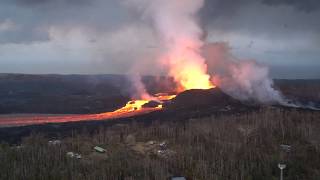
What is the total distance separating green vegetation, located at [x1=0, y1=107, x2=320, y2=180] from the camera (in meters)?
110

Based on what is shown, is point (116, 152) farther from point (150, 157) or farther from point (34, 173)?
point (34, 173)

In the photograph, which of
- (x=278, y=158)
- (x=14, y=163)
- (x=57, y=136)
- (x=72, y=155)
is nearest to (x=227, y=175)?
(x=278, y=158)

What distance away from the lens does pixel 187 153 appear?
130 metres

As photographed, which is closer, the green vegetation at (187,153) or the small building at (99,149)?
the green vegetation at (187,153)

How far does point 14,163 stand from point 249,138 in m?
76.8

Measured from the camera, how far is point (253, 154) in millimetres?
Result: 130625

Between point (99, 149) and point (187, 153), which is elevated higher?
point (99, 149)

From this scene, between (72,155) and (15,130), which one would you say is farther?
(15,130)

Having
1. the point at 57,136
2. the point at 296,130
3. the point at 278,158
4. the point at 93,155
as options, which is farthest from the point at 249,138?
the point at 57,136

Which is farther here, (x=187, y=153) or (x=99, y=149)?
(x=187, y=153)

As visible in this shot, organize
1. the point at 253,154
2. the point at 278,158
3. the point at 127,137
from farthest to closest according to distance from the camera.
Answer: the point at 127,137
the point at 253,154
the point at 278,158

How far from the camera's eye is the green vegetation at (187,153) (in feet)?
360

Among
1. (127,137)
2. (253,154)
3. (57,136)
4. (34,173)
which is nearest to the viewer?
(34,173)

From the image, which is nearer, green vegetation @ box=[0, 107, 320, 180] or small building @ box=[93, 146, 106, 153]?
green vegetation @ box=[0, 107, 320, 180]
